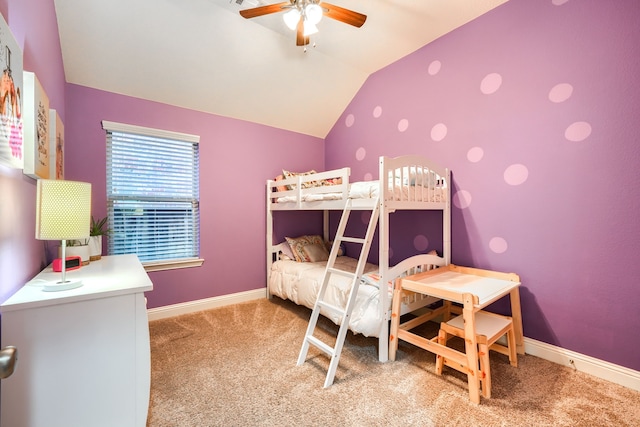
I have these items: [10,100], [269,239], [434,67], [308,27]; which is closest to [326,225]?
[269,239]

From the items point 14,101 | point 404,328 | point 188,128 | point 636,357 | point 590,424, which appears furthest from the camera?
point 188,128

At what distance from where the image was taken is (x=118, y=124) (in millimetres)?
2547

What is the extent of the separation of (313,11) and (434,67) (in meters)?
1.44

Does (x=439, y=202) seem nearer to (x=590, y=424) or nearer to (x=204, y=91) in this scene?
(x=590, y=424)

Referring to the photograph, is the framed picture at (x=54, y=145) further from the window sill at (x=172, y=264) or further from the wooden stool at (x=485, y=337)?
the wooden stool at (x=485, y=337)

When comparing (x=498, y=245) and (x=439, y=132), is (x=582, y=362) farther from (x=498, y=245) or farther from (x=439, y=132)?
(x=439, y=132)

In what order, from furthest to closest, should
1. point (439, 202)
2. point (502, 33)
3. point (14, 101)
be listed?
point (439, 202) → point (502, 33) → point (14, 101)

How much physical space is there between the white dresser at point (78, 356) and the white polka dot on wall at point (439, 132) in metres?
2.58

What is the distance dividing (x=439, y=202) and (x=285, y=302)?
6.65ft

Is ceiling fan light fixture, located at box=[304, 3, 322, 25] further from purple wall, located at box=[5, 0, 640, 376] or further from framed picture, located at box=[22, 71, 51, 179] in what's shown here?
framed picture, located at box=[22, 71, 51, 179]

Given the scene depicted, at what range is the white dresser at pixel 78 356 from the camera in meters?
0.98

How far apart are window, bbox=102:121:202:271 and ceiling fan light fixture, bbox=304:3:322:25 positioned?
5.64 ft

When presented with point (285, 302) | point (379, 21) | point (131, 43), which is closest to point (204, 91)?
point (131, 43)

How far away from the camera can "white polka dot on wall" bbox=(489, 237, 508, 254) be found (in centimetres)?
227
